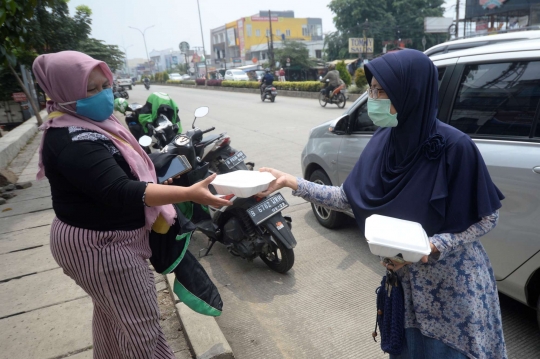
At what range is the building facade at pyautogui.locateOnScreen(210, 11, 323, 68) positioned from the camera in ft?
232

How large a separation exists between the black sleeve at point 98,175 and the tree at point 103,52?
1806 cm

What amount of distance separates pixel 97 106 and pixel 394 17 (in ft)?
158

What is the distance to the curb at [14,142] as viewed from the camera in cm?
798

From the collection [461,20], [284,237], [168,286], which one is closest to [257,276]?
[284,237]

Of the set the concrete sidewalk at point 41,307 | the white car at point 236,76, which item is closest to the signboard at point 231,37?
the white car at point 236,76

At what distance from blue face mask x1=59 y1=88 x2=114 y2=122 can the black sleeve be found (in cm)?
18

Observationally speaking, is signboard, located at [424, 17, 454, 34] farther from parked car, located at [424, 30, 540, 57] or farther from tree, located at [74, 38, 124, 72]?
parked car, located at [424, 30, 540, 57]

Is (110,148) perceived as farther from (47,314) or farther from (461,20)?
(461,20)

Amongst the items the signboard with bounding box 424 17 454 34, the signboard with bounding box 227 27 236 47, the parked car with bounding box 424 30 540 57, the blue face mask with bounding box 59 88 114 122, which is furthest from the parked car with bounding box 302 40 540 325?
the signboard with bounding box 227 27 236 47

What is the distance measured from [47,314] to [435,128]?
307cm

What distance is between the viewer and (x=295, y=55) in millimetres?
34969

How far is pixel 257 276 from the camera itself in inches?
142

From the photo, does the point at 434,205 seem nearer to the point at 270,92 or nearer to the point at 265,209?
the point at 265,209

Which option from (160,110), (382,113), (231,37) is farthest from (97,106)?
(231,37)
